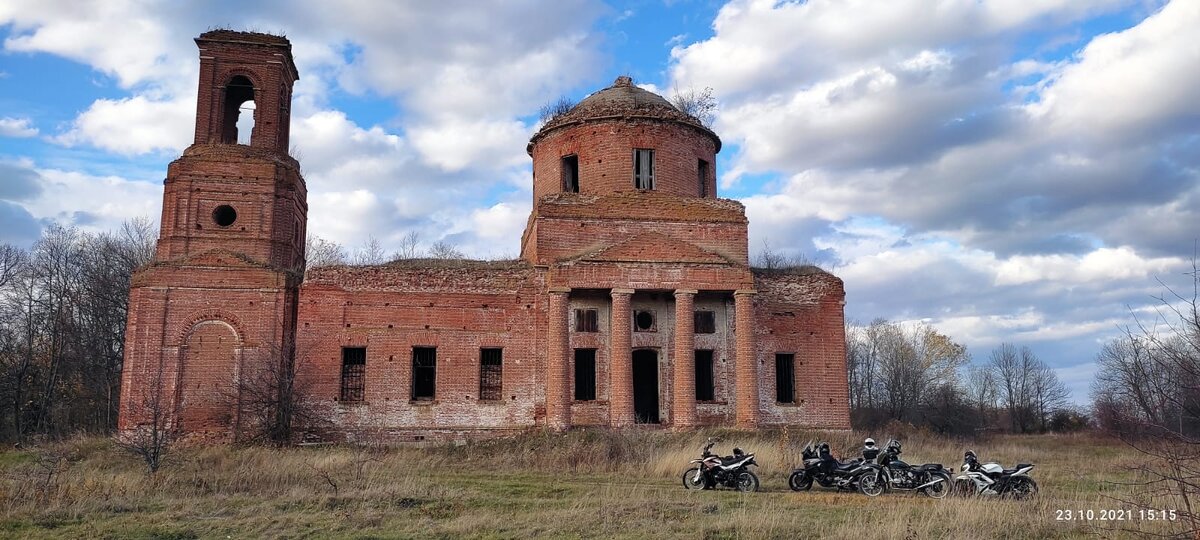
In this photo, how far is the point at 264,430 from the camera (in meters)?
20.4

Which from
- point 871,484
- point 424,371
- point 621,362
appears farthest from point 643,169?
point 871,484

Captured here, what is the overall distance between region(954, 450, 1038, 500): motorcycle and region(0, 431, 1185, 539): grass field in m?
0.56

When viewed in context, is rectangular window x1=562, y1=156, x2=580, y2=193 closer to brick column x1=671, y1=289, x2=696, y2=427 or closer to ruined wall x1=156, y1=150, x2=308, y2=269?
brick column x1=671, y1=289, x2=696, y2=427

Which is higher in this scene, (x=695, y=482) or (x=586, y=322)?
(x=586, y=322)

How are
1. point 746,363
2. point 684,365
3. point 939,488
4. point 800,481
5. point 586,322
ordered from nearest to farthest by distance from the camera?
point 939,488
point 800,481
point 684,365
point 746,363
point 586,322

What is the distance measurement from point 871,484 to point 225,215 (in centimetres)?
1807

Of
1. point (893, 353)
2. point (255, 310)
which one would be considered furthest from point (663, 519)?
point (893, 353)

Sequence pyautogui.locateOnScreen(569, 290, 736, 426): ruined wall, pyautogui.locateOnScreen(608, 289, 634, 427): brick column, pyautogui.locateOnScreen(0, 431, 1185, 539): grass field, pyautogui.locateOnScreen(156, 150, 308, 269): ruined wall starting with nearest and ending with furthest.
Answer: pyautogui.locateOnScreen(0, 431, 1185, 539): grass field
pyautogui.locateOnScreen(608, 289, 634, 427): brick column
pyautogui.locateOnScreen(156, 150, 308, 269): ruined wall
pyautogui.locateOnScreen(569, 290, 736, 426): ruined wall

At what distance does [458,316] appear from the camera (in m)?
22.6

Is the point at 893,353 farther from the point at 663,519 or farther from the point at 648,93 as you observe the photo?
the point at 663,519

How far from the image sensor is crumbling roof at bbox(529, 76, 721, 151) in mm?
25266

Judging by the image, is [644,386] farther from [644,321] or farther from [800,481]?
[800,481]

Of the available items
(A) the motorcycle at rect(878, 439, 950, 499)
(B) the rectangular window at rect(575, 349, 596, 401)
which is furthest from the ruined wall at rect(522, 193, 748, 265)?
(A) the motorcycle at rect(878, 439, 950, 499)

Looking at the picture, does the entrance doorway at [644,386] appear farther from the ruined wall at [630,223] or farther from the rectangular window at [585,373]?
the ruined wall at [630,223]
